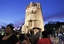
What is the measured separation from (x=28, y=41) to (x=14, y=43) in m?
0.89

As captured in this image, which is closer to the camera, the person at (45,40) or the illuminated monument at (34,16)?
the person at (45,40)

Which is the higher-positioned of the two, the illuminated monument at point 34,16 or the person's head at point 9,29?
the illuminated monument at point 34,16

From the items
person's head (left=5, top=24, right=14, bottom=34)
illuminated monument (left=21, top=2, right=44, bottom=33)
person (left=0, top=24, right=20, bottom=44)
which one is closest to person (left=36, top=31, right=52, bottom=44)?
person (left=0, top=24, right=20, bottom=44)

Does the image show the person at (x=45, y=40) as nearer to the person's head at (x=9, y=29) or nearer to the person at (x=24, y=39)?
the person at (x=24, y=39)

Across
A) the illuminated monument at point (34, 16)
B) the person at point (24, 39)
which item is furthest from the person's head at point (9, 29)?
the illuminated monument at point (34, 16)

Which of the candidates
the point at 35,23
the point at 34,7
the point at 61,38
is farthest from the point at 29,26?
the point at 61,38

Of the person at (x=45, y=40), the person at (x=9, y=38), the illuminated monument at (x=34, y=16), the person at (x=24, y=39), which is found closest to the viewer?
the person at (x=9, y=38)

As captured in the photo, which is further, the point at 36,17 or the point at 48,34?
the point at 36,17

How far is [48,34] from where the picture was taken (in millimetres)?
5039

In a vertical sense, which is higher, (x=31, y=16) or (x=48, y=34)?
(x=31, y=16)

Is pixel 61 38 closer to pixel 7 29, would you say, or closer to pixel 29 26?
pixel 7 29

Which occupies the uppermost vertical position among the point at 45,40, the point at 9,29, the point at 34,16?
the point at 34,16

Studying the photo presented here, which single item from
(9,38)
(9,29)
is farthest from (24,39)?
(9,38)

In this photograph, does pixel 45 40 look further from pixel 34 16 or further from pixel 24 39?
pixel 34 16
